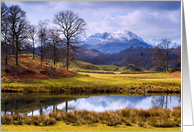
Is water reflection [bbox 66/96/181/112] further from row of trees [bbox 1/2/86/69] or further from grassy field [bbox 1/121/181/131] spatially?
row of trees [bbox 1/2/86/69]

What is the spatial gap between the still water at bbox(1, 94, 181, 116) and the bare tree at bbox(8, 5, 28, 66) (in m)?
15.5

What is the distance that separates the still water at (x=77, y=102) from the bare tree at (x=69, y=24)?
1813 cm

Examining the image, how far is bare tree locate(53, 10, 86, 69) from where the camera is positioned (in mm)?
39000

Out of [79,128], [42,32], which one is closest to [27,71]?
[42,32]

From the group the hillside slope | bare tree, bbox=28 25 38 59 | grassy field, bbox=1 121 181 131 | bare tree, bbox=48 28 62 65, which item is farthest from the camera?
bare tree, bbox=48 28 62 65

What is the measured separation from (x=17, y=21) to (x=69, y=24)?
10.4 m

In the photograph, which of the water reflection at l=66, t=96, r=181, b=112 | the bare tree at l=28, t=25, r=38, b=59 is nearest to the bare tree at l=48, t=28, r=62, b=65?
the bare tree at l=28, t=25, r=38, b=59

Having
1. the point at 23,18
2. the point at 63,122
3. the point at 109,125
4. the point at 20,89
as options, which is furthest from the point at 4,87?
the point at 109,125

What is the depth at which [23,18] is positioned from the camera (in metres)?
33.8

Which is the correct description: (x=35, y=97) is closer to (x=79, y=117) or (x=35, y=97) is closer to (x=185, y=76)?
(x=79, y=117)

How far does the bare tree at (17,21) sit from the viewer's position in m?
32.3

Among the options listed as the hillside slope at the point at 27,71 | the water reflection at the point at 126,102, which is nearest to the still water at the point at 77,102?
the water reflection at the point at 126,102

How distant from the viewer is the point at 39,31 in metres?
36.2

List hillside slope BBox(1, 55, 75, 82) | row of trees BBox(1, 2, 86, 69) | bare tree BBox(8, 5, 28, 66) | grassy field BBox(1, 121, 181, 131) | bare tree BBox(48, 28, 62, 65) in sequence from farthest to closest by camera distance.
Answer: bare tree BBox(48, 28, 62, 65), bare tree BBox(8, 5, 28, 66), row of trees BBox(1, 2, 86, 69), hillside slope BBox(1, 55, 75, 82), grassy field BBox(1, 121, 181, 131)
